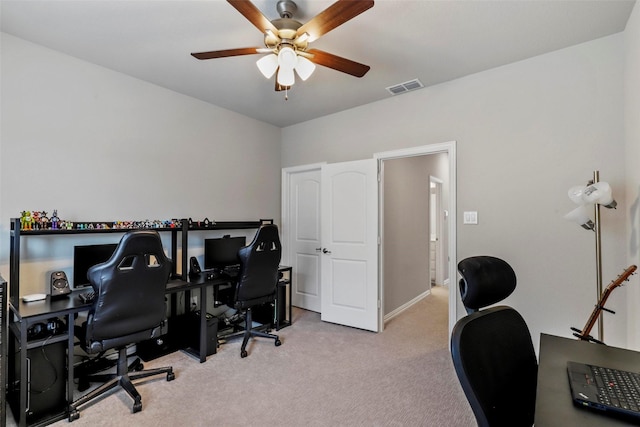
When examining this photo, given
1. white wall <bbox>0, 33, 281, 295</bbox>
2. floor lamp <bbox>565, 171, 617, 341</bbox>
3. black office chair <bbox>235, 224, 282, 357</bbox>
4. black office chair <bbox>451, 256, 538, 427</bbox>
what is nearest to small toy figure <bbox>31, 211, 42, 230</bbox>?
white wall <bbox>0, 33, 281, 295</bbox>

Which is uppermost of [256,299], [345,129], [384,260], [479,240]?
[345,129]

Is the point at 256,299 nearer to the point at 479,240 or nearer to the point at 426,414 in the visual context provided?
the point at 426,414

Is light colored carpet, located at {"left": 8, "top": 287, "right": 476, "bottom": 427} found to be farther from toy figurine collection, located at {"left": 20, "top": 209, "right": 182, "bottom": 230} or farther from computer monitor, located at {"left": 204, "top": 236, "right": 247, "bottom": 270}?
toy figurine collection, located at {"left": 20, "top": 209, "right": 182, "bottom": 230}

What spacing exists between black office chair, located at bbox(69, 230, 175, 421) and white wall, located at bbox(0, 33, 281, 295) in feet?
2.82

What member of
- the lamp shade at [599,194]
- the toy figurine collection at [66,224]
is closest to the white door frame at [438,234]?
the lamp shade at [599,194]

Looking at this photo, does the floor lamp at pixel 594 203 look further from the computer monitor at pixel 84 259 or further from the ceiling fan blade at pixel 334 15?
the computer monitor at pixel 84 259

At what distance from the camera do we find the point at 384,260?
3.85 metres

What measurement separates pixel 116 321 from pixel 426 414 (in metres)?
2.21

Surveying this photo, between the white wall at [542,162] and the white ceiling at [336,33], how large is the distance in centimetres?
20

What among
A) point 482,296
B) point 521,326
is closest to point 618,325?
point 521,326

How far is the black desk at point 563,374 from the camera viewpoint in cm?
83

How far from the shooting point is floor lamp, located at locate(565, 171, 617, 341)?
198 centimetres

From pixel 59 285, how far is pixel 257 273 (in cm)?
156

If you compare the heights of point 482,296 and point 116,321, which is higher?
point 482,296
